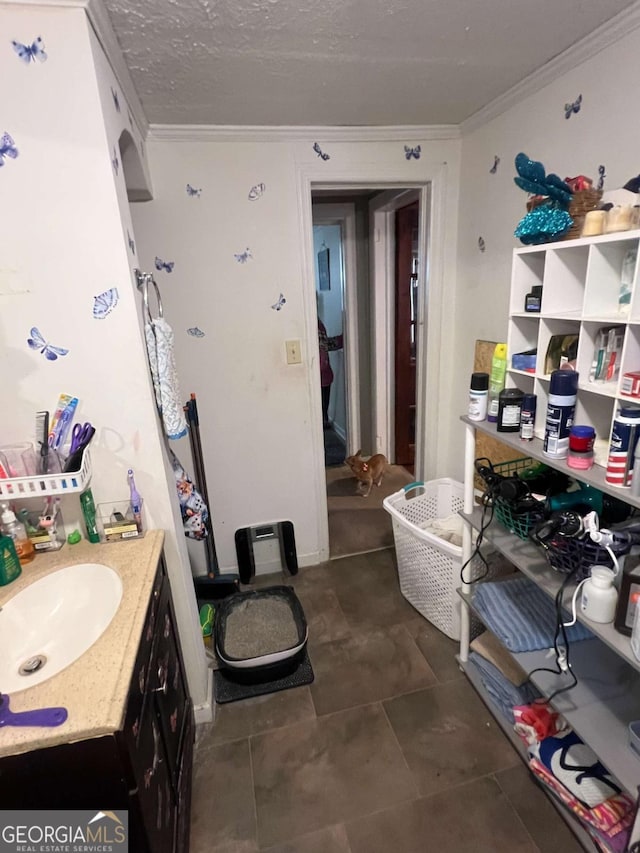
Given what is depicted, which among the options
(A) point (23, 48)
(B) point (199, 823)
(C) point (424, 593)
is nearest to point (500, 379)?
(C) point (424, 593)

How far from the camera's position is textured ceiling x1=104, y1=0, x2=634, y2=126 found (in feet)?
3.58

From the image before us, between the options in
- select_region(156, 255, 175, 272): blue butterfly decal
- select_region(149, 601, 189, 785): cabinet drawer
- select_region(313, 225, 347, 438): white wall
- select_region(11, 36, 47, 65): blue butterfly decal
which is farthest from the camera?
select_region(313, 225, 347, 438): white wall

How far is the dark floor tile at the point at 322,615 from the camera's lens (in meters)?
1.97

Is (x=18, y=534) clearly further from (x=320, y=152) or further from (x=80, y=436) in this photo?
(x=320, y=152)

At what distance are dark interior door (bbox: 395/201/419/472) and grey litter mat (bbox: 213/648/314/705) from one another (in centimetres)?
208

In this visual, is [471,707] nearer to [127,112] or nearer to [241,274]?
[241,274]

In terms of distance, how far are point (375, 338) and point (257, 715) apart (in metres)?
2.51

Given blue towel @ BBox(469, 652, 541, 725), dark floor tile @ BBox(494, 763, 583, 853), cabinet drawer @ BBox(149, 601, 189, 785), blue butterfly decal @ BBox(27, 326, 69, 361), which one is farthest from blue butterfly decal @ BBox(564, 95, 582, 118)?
dark floor tile @ BBox(494, 763, 583, 853)

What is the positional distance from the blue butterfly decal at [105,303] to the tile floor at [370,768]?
4.85ft

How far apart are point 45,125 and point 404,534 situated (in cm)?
185

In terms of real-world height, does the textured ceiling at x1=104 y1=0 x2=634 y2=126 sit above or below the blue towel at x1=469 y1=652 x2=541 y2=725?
above

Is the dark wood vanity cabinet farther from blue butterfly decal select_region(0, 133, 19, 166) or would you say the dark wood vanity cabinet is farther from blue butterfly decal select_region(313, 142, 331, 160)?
blue butterfly decal select_region(313, 142, 331, 160)

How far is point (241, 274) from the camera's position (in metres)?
1.97

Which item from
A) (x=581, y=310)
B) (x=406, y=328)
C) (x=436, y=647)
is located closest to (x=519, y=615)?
(x=436, y=647)
